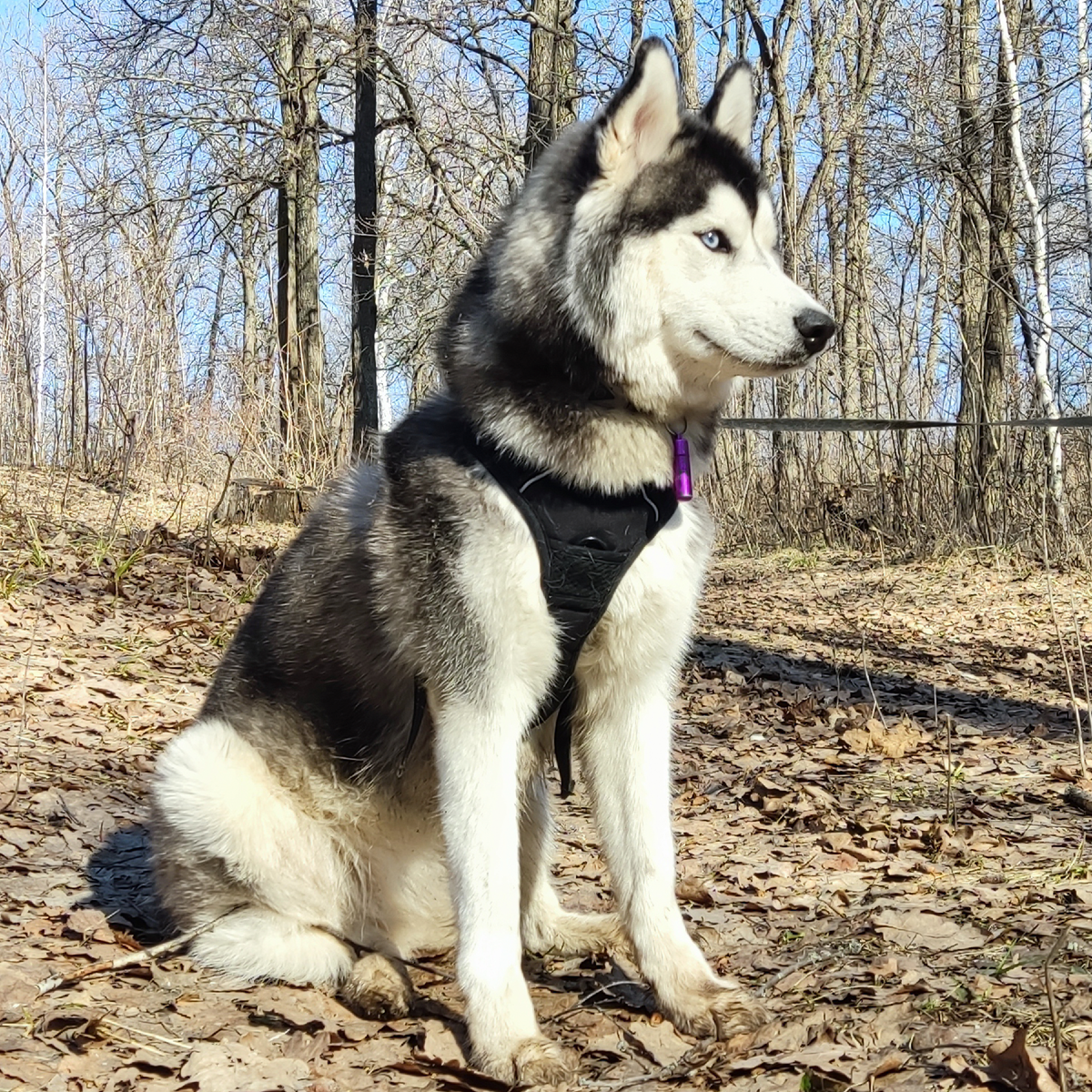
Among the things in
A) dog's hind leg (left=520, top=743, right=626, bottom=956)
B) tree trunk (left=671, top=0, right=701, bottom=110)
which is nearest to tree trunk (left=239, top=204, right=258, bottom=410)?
tree trunk (left=671, top=0, right=701, bottom=110)

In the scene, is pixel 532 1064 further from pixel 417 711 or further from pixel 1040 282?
pixel 1040 282

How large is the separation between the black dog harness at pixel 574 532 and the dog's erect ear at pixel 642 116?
737 millimetres

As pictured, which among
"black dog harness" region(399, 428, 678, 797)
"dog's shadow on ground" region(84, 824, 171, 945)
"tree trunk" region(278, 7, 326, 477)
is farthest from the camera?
"tree trunk" region(278, 7, 326, 477)

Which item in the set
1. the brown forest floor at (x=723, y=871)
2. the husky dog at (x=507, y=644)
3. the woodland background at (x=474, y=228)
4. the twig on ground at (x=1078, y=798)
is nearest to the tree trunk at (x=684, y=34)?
the woodland background at (x=474, y=228)

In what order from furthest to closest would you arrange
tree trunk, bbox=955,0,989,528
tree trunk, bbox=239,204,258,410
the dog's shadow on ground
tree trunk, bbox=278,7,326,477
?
tree trunk, bbox=239,204,258,410 < tree trunk, bbox=278,7,326,477 < tree trunk, bbox=955,0,989,528 < the dog's shadow on ground

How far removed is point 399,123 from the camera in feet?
45.8

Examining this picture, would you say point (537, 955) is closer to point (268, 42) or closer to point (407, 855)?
point (407, 855)

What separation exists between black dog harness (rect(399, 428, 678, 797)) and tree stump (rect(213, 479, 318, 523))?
6982 millimetres

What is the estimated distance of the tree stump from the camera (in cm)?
927

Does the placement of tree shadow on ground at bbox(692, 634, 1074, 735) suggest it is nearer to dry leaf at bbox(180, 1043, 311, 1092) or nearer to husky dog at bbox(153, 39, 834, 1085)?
husky dog at bbox(153, 39, 834, 1085)

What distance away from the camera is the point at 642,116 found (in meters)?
2.53

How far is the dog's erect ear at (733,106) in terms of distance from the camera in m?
2.73

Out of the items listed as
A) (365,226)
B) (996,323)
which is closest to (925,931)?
(996,323)

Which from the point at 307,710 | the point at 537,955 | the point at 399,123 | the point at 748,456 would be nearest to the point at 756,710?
the point at 537,955
